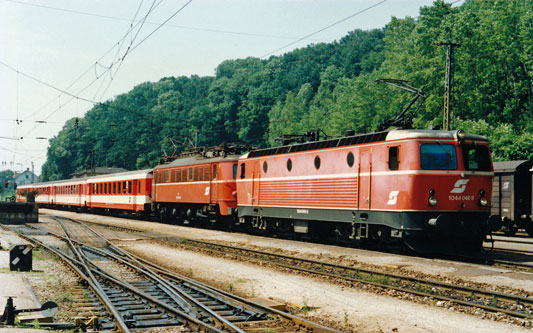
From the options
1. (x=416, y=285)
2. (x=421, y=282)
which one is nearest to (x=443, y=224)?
(x=421, y=282)

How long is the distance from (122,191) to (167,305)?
35.0 m

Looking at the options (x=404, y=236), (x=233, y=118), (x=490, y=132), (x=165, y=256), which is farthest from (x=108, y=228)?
(x=233, y=118)

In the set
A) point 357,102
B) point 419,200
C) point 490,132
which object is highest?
Answer: point 357,102

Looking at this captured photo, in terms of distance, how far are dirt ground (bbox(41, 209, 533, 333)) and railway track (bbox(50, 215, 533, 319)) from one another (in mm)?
445

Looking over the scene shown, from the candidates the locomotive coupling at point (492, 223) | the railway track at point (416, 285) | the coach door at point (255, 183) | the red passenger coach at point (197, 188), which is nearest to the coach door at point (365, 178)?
the railway track at point (416, 285)

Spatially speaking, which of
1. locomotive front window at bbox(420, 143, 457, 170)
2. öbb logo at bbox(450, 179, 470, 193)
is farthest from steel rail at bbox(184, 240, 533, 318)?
öbb logo at bbox(450, 179, 470, 193)

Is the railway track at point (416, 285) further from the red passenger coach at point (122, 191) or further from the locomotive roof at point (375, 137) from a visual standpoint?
the red passenger coach at point (122, 191)

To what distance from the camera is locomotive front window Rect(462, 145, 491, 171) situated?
54.1 ft

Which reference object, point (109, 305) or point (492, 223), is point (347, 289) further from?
point (492, 223)

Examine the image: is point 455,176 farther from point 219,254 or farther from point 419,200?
point 219,254

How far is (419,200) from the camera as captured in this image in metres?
16.0

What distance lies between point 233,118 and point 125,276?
3556 inches

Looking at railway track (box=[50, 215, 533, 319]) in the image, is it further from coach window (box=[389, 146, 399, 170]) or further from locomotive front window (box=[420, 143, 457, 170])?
coach window (box=[389, 146, 399, 170])

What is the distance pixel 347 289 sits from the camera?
40.5 ft
